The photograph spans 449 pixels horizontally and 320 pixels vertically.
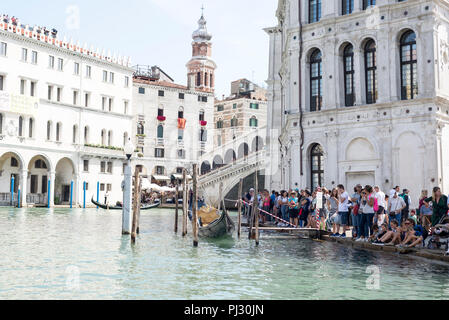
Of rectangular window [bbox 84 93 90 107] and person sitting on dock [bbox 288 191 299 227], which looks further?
rectangular window [bbox 84 93 90 107]

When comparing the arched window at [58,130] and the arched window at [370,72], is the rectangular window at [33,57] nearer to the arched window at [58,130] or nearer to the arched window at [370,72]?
the arched window at [58,130]

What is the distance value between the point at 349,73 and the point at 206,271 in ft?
45.4

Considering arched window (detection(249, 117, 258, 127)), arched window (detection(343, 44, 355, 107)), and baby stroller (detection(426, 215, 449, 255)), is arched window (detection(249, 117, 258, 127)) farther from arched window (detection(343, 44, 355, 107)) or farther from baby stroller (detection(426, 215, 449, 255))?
baby stroller (detection(426, 215, 449, 255))

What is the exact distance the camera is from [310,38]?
72.0 ft

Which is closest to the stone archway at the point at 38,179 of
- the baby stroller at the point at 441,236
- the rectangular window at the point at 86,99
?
the rectangular window at the point at 86,99

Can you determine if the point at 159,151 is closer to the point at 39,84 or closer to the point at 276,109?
the point at 39,84

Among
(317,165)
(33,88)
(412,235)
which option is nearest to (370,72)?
(317,165)

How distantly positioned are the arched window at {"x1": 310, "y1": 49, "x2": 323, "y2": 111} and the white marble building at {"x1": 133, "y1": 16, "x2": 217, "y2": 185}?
26.9m

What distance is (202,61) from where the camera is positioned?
56844 mm

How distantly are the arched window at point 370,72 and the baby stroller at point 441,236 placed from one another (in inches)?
401

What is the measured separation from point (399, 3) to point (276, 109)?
14.8 metres

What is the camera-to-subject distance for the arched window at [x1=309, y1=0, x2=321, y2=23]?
871 inches

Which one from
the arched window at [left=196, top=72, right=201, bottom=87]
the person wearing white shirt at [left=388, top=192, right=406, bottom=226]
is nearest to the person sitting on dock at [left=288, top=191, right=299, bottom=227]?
the person wearing white shirt at [left=388, top=192, right=406, bottom=226]

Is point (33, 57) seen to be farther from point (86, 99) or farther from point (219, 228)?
point (219, 228)
